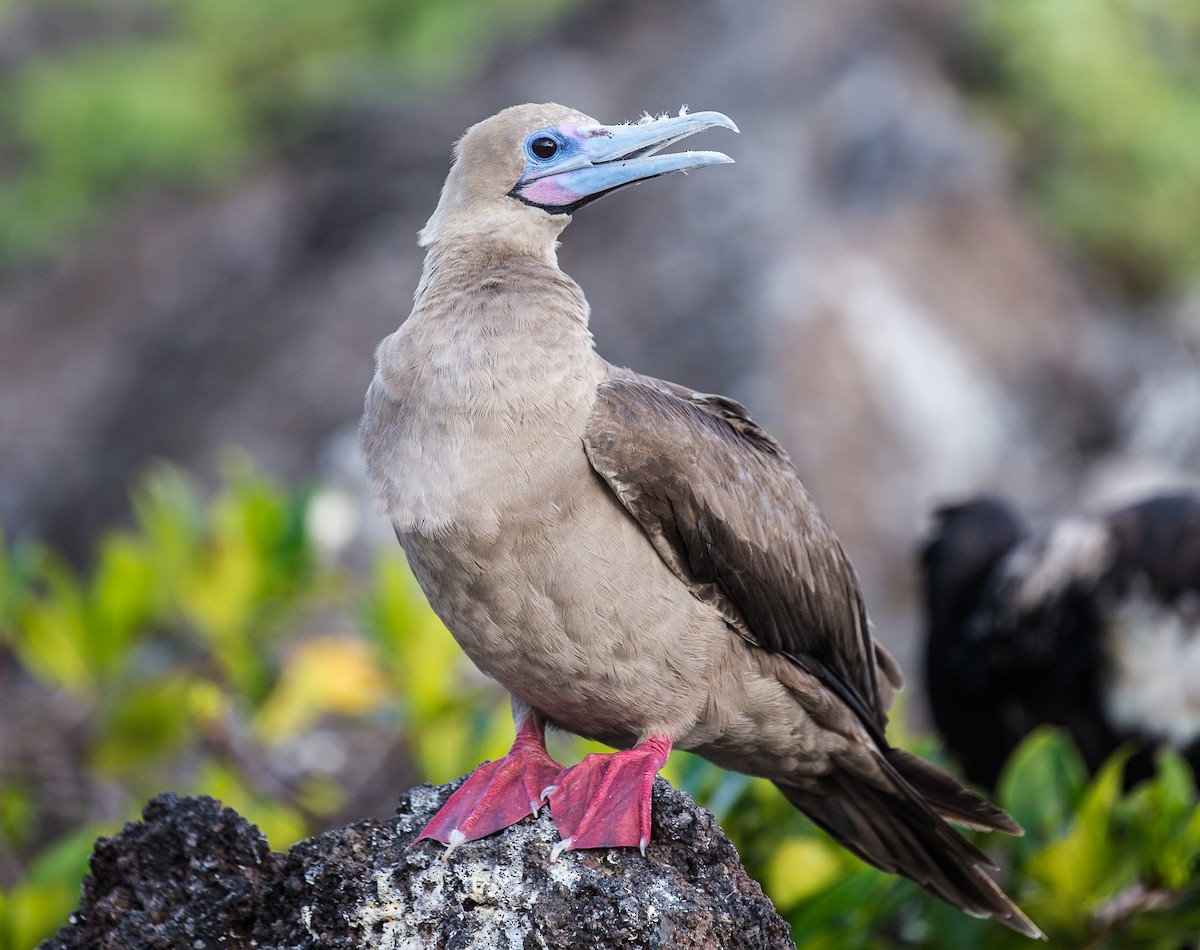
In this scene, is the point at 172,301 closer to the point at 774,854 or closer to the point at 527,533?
the point at 774,854

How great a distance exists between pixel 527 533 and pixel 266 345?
729cm

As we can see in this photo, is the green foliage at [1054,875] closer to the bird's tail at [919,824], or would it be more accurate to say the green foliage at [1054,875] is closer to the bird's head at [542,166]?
the bird's tail at [919,824]

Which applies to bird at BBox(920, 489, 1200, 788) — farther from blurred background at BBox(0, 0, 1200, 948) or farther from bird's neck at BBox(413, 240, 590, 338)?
bird's neck at BBox(413, 240, 590, 338)

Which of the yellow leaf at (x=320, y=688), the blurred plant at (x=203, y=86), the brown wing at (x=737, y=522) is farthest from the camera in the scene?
the blurred plant at (x=203, y=86)

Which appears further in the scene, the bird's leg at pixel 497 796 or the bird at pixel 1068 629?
the bird at pixel 1068 629

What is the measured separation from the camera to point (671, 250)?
31.3 ft

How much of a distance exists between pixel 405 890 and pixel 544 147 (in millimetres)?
1797

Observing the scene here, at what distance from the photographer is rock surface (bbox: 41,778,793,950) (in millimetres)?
2816

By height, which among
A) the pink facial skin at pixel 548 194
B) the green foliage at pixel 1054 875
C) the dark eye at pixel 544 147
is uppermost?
the dark eye at pixel 544 147

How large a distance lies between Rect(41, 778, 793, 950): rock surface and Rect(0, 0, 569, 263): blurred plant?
8.93m

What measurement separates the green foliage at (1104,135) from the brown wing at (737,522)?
7674mm

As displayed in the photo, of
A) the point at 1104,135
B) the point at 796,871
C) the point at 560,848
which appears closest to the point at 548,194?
the point at 560,848

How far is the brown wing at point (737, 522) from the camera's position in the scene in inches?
125

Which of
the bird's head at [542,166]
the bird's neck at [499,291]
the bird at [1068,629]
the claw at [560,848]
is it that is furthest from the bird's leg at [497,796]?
the bird at [1068,629]
